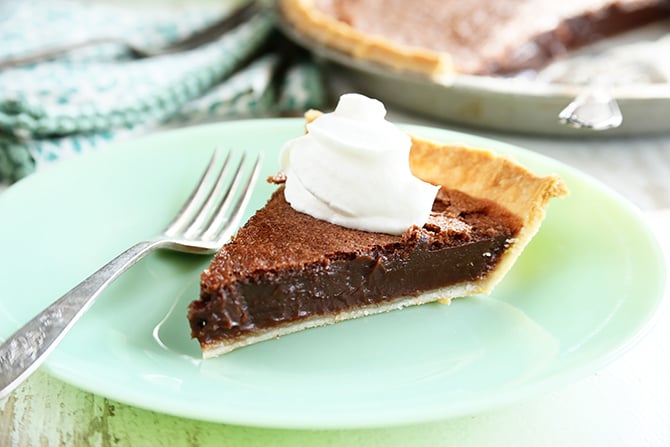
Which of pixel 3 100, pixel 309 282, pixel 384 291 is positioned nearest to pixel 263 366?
pixel 309 282

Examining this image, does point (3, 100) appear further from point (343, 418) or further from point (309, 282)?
point (343, 418)

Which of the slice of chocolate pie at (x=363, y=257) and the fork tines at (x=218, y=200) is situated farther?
the fork tines at (x=218, y=200)

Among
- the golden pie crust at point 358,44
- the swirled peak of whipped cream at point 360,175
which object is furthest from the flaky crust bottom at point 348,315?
the golden pie crust at point 358,44

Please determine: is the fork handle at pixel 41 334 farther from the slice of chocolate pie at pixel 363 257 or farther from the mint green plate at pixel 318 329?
the slice of chocolate pie at pixel 363 257

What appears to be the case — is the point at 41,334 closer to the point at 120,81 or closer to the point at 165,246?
the point at 165,246

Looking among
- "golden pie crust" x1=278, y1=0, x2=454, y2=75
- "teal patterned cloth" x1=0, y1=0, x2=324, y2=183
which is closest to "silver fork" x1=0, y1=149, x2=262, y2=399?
"teal patterned cloth" x1=0, y1=0, x2=324, y2=183

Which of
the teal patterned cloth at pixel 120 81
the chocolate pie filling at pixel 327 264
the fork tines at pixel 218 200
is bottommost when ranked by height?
the teal patterned cloth at pixel 120 81
